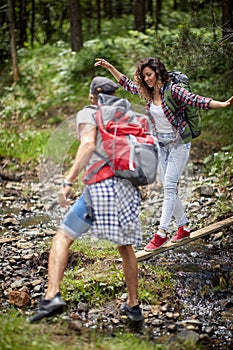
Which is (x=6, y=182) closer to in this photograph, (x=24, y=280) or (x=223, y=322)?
(x=24, y=280)

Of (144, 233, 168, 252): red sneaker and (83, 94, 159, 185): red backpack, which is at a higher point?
(83, 94, 159, 185): red backpack

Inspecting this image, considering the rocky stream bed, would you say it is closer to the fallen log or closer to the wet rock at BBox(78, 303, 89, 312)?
the wet rock at BBox(78, 303, 89, 312)

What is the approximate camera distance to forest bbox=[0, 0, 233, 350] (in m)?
4.79

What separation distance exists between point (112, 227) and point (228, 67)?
6.57m

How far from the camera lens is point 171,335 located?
482 cm

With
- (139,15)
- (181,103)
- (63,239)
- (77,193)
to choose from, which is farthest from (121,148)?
(139,15)

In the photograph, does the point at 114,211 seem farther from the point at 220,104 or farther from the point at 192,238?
the point at 192,238

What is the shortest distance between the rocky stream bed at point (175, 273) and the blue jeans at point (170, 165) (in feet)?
1.68

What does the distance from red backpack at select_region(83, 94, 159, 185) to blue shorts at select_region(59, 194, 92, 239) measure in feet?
0.69

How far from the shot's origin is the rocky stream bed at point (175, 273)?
16.3 ft

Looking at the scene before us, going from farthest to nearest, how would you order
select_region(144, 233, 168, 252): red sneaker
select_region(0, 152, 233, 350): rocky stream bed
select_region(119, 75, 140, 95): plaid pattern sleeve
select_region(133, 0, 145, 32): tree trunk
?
select_region(133, 0, 145, 32): tree trunk, select_region(144, 233, 168, 252): red sneaker, select_region(119, 75, 140, 95): plaid pattern sleeve, select_region(0, 152, 233, 350): rocky stream bed

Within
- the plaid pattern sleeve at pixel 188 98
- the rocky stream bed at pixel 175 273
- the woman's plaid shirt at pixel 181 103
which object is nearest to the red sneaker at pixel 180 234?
the rocky stream bed at pixel 175 273

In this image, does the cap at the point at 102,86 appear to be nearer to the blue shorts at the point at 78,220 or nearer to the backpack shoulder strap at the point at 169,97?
the blue shorts at the point at 78,220

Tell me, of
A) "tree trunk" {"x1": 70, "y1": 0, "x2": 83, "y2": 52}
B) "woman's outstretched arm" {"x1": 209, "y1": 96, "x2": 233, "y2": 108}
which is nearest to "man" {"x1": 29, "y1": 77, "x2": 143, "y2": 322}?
"woman's outstretched arm" {"x1": 209, "y1": 96, "x2": 233, "y2": 108}
